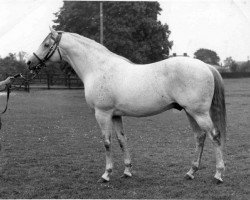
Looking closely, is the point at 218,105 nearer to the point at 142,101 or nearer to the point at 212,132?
the point at 212,132

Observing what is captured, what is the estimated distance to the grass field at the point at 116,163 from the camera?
216 inches

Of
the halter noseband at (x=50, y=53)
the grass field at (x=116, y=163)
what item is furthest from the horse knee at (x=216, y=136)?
the halter noseband at (x=50, y=53)

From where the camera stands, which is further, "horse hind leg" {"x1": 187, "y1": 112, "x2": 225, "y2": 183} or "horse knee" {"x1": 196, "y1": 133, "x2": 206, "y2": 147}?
"horse knee" {"x1": 196, "y1": 133, "x2": 206, "y2": 147}

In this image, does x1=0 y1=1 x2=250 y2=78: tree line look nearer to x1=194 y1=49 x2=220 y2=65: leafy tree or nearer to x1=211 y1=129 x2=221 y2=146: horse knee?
x1=211 y1=129 x2=221 y2=146: horse knee

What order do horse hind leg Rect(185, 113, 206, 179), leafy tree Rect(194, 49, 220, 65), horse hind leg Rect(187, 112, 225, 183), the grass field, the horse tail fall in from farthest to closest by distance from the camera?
leafy tree Rect(194, 49, 220, 65) < horse hind leg Rect(185, 113, 206, 179) < the horse tail < horse hind leg Rect(187, 112, 225, 183) < the grass field

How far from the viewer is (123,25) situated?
30.9 meters

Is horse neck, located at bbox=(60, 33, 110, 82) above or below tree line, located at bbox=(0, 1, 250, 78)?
below

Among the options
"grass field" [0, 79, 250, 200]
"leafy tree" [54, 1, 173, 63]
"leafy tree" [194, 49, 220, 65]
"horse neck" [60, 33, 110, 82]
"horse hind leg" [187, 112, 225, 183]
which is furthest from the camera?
"leafy tree" [194, 49, 220, 65]

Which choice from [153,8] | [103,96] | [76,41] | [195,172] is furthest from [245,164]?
[153,8]

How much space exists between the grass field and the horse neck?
1.97 m

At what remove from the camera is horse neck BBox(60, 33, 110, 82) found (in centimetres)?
638

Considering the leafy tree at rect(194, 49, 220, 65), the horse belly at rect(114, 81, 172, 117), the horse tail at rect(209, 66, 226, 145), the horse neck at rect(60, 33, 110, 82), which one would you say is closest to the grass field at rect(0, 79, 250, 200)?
the horse tail at rect(209, 66, 226, 145)

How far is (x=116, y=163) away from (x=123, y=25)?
24.7 meters

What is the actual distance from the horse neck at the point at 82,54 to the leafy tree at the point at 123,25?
953 inches
